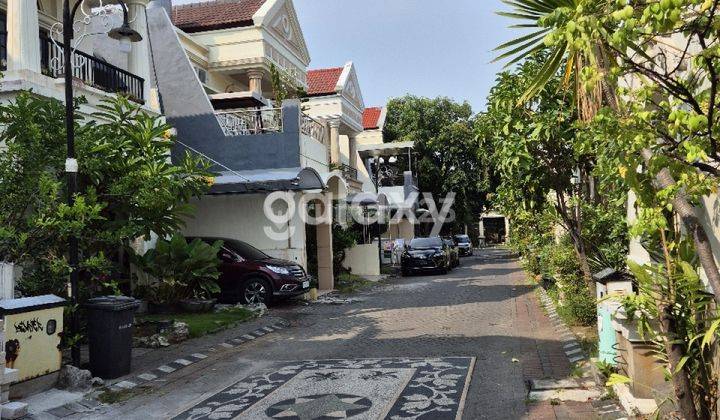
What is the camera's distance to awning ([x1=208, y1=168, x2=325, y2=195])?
49.8ft

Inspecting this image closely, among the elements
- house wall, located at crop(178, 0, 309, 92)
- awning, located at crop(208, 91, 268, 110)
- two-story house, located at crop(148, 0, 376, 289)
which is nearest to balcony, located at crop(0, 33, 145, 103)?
two-story house, located at crop(148, 0, 376, 289)

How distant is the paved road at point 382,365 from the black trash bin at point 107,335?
0.71 metres

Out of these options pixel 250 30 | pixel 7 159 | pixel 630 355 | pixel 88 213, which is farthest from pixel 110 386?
pixel 250 30

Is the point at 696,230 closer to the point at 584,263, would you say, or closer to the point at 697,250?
the point at 697,250

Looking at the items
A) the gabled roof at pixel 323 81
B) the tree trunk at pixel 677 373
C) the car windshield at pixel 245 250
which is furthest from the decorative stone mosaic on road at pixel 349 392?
the gabled roof at pixel 323 81

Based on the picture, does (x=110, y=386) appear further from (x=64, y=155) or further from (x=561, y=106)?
(x=561, y=106)

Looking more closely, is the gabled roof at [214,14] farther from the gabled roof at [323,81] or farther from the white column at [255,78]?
the gabled roof at [323,81]

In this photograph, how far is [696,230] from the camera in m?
4.16

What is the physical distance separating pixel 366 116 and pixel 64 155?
31.6m

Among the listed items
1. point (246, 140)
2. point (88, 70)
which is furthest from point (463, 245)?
point (88, 70)

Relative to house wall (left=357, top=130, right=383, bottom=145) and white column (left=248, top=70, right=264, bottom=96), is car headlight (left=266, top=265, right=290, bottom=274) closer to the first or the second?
white column (left=248, top=70, right=264, bottom=96)

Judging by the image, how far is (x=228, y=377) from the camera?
816 cm

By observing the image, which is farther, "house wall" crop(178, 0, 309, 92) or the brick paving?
"house wall" crop(178, 0, 309, 92)

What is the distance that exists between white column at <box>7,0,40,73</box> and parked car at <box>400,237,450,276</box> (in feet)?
55.3
